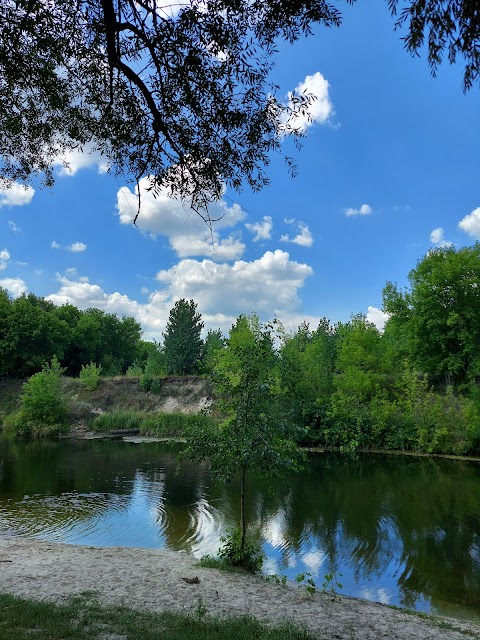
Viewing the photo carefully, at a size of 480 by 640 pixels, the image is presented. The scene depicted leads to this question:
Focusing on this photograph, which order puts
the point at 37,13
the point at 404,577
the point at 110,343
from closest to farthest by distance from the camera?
Result: 1. the point at 37,13
2. the point at 404,577
3. the point at 110,343

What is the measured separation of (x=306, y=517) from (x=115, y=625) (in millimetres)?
11774

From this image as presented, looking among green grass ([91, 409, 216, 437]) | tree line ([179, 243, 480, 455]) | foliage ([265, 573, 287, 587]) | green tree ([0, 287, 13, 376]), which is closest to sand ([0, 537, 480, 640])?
foliage ([265, 573, 287, 587])

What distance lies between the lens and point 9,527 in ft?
48.9

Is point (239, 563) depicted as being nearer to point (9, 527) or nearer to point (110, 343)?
point (9, 527)

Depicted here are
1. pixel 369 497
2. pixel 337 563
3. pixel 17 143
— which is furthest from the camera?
pixel 369 497

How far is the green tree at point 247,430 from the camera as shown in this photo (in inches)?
398

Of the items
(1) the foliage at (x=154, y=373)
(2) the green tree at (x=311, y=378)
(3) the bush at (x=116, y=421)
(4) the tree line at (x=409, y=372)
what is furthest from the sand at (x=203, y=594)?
(1) the foliage at (x=154, y=373)

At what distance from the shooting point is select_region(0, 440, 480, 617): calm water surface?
38.5ft

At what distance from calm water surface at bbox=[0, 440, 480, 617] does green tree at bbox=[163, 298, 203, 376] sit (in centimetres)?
3481

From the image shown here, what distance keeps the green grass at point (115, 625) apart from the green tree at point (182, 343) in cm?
5594

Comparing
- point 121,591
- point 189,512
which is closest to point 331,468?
point 189,512

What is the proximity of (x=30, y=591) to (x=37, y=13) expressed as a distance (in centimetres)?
881

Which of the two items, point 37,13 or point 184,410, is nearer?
point 37,13

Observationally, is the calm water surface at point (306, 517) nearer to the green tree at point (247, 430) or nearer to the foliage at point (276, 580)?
the foliage at point (276, 580)
